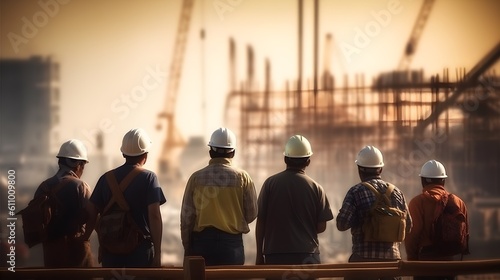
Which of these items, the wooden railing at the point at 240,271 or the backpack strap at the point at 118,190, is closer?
the wooden railing at the point at 240,271

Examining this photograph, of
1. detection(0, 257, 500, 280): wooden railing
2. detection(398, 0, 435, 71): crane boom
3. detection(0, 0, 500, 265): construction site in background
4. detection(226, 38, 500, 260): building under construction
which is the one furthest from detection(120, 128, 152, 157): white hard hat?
detection(398, 0, 435, 71): crane boom

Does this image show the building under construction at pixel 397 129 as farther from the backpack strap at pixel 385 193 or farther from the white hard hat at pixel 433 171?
the backpack strap at pixel 385 193

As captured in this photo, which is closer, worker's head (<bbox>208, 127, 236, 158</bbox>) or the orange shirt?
worker's head (<bbox>208, 127, 236, 158</bbox>)

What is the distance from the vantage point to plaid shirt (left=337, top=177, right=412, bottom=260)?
21.0 feet

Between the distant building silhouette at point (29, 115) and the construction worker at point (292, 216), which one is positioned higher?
the distant building silhouette at point (29, 115)

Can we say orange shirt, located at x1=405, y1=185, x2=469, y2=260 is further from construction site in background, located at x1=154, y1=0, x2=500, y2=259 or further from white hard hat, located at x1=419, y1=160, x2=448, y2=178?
construction site in background, located at x1=154, y1=0, x2=500, y2=259

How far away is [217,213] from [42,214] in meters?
1.34

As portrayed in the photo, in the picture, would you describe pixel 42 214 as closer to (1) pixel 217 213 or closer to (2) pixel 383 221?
(1) pixel 217 213

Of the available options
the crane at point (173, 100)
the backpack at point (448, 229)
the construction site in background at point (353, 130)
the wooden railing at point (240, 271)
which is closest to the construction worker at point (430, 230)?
the backpack at point (448, 229)

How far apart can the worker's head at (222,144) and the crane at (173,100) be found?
2208 cm

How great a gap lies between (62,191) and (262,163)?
17156 millimetres

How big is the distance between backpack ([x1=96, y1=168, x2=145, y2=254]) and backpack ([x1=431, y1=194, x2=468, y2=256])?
2496 millimetres

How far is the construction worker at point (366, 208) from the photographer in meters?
6.41

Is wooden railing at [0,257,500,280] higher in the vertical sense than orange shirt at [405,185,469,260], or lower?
lower
